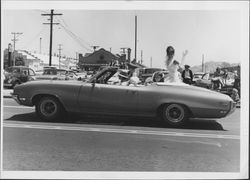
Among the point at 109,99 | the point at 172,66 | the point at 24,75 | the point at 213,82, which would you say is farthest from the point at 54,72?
the point at 213,82

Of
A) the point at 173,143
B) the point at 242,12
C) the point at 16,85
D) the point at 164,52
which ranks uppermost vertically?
the point at 242,12

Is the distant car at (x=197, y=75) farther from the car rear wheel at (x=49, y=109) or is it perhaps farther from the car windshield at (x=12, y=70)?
the car windshield at (x=12, y=70)

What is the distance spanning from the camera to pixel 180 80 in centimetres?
567

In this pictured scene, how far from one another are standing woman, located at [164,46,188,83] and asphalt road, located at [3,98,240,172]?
26.1 inches

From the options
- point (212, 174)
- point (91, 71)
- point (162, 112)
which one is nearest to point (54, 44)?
point (91, 71)

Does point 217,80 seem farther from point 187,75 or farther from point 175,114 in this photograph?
point 175,114

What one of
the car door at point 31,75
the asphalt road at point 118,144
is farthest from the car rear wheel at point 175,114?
the car door at point 31,75

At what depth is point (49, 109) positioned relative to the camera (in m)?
6.05

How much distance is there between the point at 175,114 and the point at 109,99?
0.95m

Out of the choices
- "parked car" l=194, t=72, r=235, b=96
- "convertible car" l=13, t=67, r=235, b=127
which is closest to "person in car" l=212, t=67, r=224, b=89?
"parked car" l=194, t=72, r=235, b=96

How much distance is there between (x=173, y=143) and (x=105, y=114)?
104cm

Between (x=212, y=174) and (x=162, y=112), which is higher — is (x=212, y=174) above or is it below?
below

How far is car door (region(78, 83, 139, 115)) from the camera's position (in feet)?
19.0

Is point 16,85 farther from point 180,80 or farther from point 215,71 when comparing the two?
point 215,71
